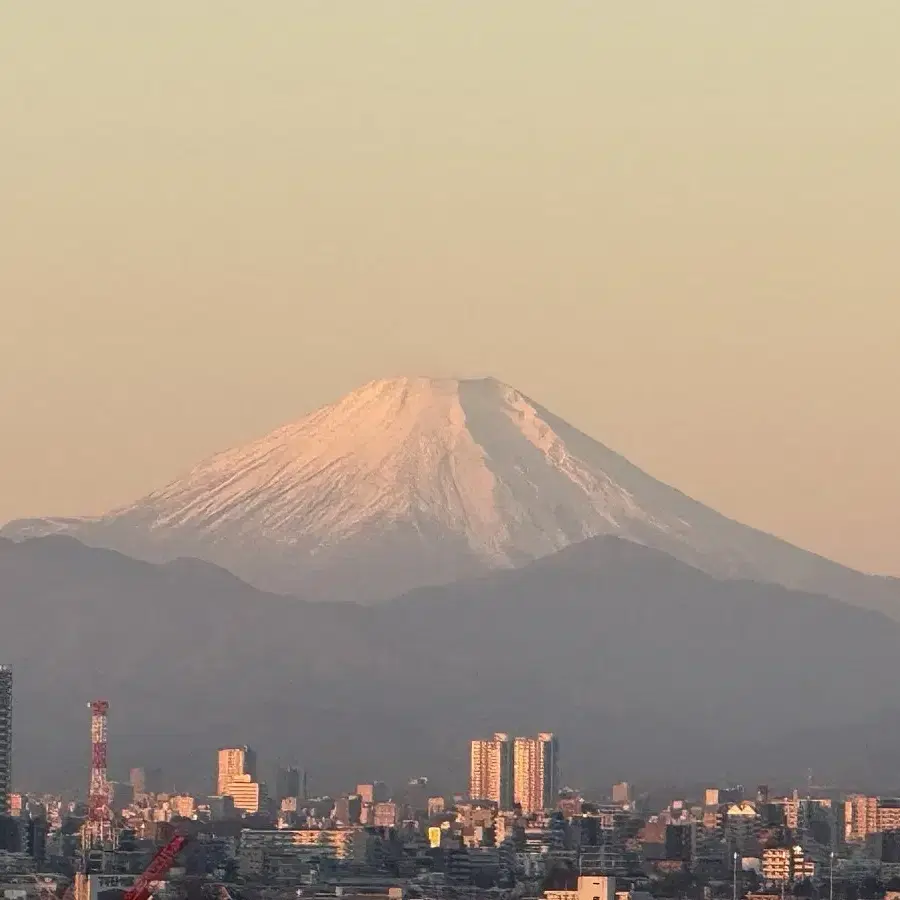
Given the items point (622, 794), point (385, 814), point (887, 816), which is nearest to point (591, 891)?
point (887, 816)

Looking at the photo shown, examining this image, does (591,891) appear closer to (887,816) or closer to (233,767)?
(887,816)

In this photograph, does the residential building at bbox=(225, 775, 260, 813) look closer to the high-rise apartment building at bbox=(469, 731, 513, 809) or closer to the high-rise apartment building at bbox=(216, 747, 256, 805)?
the high-rise apartment building at bbox=(216, 747, 256, 805)

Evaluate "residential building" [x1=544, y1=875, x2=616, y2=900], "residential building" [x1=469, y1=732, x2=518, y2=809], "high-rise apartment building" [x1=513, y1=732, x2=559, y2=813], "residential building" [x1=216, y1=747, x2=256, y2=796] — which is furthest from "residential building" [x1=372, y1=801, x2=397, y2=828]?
"residential building" [x1=544, y1=875, x2=616, y2=900]

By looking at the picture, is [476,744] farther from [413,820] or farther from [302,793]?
[413,820]

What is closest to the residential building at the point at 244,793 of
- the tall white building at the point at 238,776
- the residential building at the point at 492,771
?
the tall white building at the point at 238,776

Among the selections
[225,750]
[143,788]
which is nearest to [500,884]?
[143,788]

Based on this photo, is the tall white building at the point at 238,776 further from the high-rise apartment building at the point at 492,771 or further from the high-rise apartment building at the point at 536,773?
the high-rise apartment building at the point at 536,773
